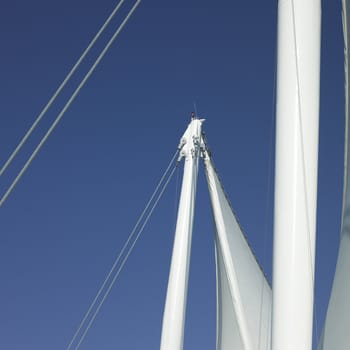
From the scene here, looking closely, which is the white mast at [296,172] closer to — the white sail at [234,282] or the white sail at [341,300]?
the white sail at [341,300]

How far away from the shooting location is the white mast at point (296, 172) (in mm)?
5781

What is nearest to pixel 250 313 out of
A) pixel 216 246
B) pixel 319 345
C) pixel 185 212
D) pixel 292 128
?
pixel 216 246

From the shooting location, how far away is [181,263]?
1439cm

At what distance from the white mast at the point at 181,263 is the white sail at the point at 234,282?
1989mm

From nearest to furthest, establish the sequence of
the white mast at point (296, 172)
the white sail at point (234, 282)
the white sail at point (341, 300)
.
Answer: the white mast at point (296, 172)
the white sail at point (341, 300)
the white sail at point (234, 282)

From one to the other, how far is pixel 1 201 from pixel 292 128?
2.37 meters

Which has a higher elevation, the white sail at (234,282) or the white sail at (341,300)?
the white sail at (234,282)

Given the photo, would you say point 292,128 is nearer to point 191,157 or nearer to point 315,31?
point 315,31

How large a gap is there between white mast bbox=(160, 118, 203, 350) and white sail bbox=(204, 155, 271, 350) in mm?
1989

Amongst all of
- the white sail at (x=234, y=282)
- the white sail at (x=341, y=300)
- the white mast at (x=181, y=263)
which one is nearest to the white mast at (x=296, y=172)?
the white sail at (x=341, y=300)

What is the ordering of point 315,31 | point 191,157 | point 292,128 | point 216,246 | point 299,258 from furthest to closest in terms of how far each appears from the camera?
point 216,246 < point 191,157 < point 315,31 < point 292,128 < point 299,258

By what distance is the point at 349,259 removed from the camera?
696 centimetres

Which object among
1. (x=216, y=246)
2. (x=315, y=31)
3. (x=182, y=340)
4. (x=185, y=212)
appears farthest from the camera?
(x=216, y=246)

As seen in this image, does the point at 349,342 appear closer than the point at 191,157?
Yes
